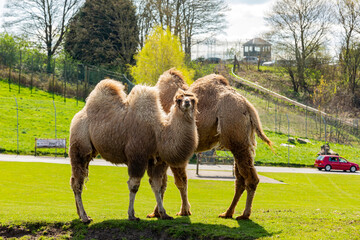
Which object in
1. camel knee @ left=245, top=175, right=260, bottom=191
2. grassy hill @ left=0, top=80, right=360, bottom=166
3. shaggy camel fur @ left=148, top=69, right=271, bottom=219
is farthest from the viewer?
grassy hill @ left=0, top=80, right=360, bottom=166

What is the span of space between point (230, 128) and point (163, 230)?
2.35 m

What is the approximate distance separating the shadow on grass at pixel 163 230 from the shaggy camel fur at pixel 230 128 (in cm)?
88

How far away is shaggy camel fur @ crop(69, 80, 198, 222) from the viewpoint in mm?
8312

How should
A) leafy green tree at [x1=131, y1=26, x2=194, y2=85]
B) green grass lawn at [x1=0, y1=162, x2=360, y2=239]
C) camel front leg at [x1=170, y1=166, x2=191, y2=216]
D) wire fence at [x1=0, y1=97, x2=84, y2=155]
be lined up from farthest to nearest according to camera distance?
leafy green tree at [x1=131, y1=26, x2=194, y2=85], wire fence at [x1=0, y1=97, x2=84, y2=155], camel front leg at [x1=170, y1=166, x2=191, y2=216], green grass lawn at [x1=0, y1=162, x2=360, y2=239]

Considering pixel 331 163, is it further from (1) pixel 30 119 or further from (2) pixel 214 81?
(2) pixel 214 81

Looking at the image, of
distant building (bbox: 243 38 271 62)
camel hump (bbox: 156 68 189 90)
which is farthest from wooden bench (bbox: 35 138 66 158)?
distant building (bbox: 243 38 271 62)

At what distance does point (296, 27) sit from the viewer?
58094 mm

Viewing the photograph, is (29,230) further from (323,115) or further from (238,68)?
(238,68)

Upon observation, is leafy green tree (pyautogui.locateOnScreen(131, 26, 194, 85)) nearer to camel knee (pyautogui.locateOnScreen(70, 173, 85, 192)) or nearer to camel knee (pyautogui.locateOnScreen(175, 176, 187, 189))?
camel knee (pyautogui.locateOnScreen(175, 176, 187, 189))

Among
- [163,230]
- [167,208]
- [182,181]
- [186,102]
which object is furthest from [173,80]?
[167,208]

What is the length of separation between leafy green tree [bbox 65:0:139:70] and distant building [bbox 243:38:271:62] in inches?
823

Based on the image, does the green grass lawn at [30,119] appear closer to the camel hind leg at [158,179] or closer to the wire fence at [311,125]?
the wire fence at [311,125]

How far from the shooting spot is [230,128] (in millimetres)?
9180

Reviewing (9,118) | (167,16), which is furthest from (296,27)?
(9,118)
